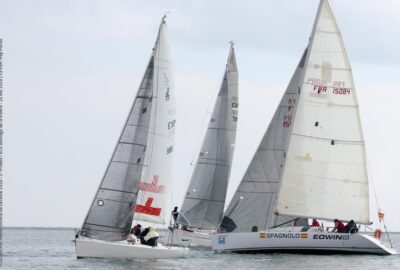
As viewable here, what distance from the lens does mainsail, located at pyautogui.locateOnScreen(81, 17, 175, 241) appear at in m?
46.7

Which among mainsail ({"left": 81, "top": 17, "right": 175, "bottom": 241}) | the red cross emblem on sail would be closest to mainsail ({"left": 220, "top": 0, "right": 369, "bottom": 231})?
the red cross emblem on sail

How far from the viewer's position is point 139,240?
4688cm

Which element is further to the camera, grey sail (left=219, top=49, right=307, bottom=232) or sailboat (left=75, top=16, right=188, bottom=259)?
grey sail (left=219, top=49, right=307, bottom=232)

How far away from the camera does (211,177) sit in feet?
208

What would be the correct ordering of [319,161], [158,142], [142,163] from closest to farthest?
1. [142,163]
2. [158,142]
3. [319,161]

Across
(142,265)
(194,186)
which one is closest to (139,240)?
(142,265)

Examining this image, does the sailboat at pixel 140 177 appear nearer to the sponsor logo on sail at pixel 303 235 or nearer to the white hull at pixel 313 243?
the white hull at pixel 313 243

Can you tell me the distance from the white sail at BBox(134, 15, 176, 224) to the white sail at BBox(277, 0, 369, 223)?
637 cm

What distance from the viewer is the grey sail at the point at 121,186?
4641cm

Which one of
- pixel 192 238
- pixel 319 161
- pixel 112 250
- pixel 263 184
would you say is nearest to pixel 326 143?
pixel 319 161

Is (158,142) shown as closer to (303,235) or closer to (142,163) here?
(142,163)

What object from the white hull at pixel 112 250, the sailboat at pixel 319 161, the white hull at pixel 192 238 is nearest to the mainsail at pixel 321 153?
the sailboat at pixel 319 161

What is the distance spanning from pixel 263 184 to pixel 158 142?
6.33 meters

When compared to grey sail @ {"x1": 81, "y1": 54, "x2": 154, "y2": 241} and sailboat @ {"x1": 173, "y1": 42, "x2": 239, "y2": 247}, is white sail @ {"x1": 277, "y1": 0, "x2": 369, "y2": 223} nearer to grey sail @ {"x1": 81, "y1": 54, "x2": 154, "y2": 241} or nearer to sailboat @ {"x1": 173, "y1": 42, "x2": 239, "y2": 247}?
grey sail @ {"x1": 81, "y1": 54, "x2": 154, "y2": 241}
